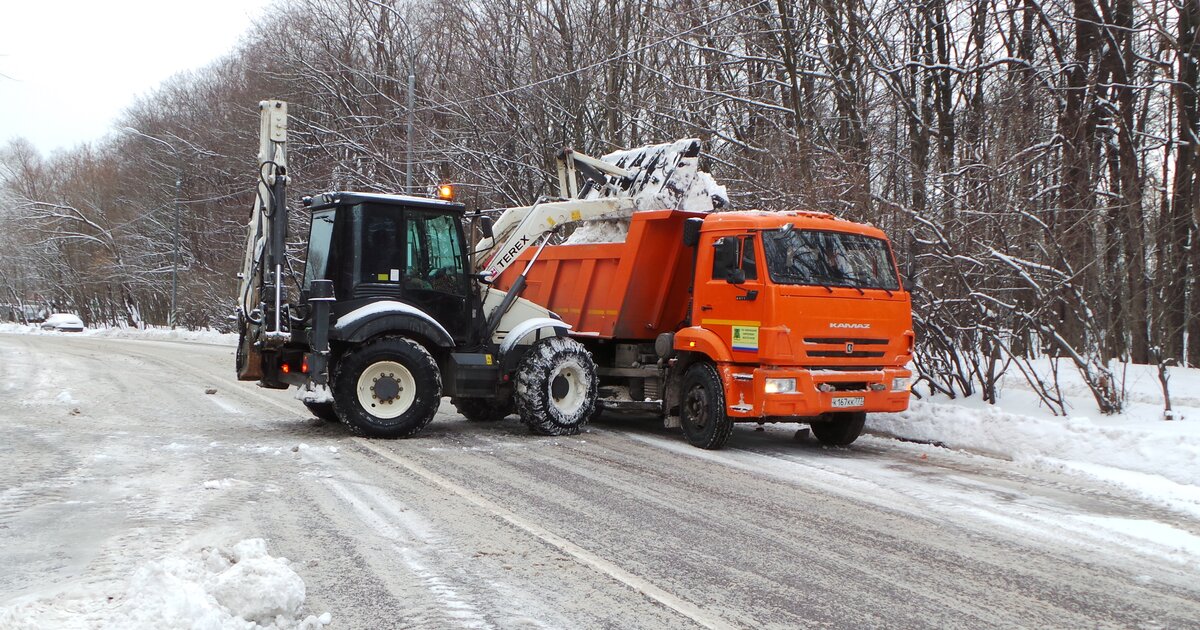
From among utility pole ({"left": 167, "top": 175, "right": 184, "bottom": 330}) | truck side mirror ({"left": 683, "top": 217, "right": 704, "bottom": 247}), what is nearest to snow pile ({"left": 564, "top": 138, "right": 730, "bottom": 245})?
truck side mirror ({"left": 683, "top": 217, "right": 704, "bottom": 247})

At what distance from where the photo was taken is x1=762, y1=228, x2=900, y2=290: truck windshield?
9.66 metres

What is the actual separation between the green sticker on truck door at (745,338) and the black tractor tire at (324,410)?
4747 millimetres

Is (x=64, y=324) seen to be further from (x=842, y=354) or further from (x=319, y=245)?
(x=842, y=354)

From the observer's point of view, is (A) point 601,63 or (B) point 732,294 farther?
(A) point 601,63

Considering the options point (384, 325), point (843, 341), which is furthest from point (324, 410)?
point (843, 341)

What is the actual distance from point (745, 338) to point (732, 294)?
53 cm

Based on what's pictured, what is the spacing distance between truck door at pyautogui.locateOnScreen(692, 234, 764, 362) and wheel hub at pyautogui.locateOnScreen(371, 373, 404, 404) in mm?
3357

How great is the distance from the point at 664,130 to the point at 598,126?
349 centimetres

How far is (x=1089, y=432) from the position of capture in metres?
9.71

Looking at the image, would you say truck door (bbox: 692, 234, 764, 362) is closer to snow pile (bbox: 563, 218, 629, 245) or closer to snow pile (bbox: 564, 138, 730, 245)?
snow pile (bbox: 564, 138, 730, 245)

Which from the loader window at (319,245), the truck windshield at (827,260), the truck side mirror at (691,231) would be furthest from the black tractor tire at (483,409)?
the truck windshield at (827,260)

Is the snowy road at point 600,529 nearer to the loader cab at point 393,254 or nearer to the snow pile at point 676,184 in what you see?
the loader cab at point 393,254

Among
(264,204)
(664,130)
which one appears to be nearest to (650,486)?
(264,204)

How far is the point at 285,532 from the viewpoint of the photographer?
615 centimetres
